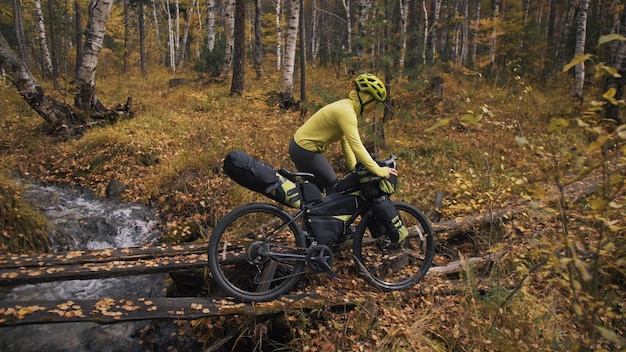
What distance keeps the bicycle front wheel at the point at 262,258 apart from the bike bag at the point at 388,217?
0.89m

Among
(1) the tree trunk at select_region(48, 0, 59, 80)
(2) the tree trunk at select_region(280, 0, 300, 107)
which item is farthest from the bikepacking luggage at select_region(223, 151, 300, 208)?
(1) the tree trunk at select_region(48, 0, 59, 80)

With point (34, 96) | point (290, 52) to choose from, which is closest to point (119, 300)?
point (34, 96)

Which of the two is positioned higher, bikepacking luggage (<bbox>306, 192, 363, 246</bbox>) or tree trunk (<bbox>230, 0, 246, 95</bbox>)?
tree trunk (<bbox>230, 0, 246, 95</bbox>)

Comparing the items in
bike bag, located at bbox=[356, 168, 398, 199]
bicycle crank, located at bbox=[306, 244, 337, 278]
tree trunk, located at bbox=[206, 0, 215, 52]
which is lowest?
bicycle crank, located at bbox=[306, 244, 337, 278]

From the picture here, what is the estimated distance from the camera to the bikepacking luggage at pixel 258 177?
4102 millimetres

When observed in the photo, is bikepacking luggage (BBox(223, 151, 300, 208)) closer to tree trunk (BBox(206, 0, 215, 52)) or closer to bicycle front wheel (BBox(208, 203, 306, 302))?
bicycle front wheel (BBox(208, 203, 306, 302))

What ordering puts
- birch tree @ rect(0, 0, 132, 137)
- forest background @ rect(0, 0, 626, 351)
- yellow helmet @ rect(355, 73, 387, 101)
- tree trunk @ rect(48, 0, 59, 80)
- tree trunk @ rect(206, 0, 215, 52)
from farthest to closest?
tree trunk @ rect(206, 0, 215, 52), tree trunk @ rect(48, 0, 59, 80), birch tree @ rect(0, 0, 132, 137), yellow helmet @ rect(355, 73, 387, 101), forest background @ rect(0, 0, 626, 351)

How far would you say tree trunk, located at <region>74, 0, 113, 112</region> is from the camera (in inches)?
375

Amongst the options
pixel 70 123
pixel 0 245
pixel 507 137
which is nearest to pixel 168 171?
pixel 0 245

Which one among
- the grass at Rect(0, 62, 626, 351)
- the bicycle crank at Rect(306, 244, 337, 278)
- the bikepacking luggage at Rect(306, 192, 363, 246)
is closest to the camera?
the grass at Rect(0, 62, 626, 351)

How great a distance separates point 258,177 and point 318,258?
3.70 feet

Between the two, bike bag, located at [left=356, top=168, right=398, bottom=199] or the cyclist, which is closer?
the cyclist

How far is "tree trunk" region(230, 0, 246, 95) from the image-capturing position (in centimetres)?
1358

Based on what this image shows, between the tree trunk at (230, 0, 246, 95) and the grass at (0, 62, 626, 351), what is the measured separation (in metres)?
0.53
